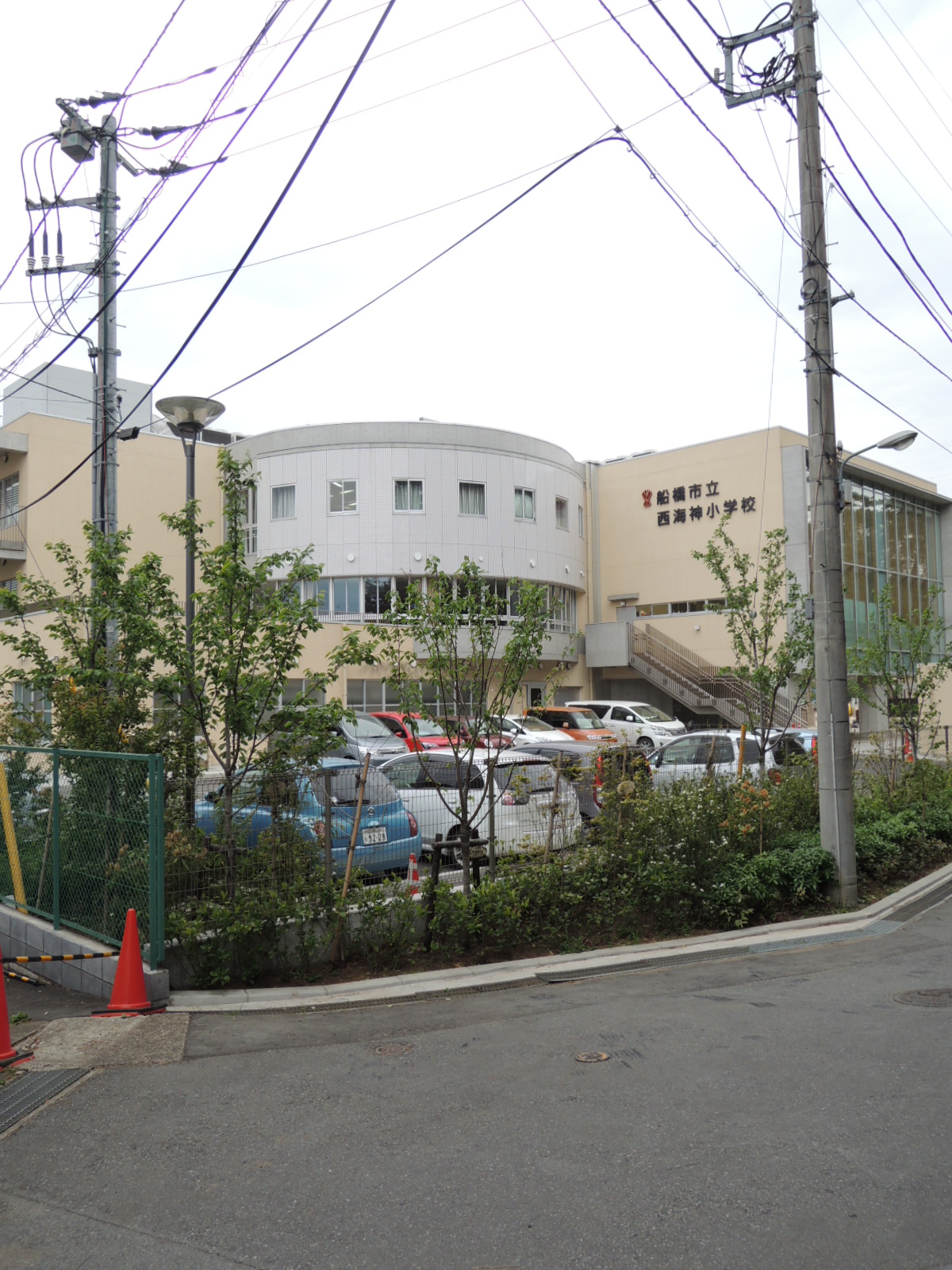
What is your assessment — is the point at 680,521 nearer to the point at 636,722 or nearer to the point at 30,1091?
the point at 636,722

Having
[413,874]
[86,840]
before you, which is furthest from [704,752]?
[86,840]

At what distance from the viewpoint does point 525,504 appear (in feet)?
127

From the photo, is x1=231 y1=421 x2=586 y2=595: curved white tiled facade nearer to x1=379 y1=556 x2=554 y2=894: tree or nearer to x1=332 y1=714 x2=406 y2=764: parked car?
x1=332 y1=714 x2=406 y2=764: parked car

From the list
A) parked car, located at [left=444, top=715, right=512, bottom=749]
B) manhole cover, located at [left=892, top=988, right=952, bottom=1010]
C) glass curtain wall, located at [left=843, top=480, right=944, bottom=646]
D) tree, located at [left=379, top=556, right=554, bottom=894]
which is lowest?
manhole cover, located at [left=892, top=988, right=952, bottom=1010]

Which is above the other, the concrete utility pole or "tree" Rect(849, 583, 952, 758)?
the concrete utility pole

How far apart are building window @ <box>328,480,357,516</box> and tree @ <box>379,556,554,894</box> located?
28.0 metres

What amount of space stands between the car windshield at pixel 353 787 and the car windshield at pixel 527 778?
1086 millimetres

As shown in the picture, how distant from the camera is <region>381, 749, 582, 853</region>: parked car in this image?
917cm

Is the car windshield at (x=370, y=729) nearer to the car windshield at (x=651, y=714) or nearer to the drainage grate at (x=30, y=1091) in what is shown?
the car windshield at (x=651, y=714)

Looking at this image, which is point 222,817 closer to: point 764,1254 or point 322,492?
point 764,1254

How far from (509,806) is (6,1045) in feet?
15.3

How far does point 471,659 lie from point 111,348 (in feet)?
22.2

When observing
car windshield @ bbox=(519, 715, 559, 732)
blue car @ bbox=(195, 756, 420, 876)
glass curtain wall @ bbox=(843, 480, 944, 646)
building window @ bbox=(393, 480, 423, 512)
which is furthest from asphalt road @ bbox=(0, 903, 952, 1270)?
glass curtain wall @ bbox=(843, 480, 944, 646)

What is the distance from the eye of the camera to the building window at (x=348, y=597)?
36156 mm
